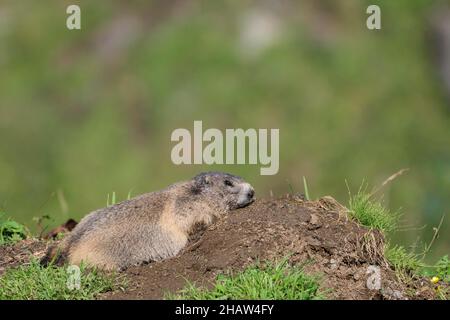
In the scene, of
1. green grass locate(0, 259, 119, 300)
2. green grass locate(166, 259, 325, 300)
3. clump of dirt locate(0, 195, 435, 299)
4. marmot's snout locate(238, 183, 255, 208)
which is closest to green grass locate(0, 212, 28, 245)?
green grass locate(0, 259, 119, 300)

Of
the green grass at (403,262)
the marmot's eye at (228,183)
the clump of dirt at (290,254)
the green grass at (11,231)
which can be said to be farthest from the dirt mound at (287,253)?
the green grass at (11,231)

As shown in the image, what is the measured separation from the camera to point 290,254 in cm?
871

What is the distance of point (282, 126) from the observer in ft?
56.5

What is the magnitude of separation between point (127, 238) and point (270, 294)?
1.55 m

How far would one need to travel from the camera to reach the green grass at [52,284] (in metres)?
8.47

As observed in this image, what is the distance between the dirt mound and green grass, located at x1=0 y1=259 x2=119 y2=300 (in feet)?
0.60

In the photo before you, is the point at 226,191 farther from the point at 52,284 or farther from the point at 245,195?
the point at 52,284

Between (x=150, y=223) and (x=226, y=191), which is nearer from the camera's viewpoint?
(x=150, y=223)

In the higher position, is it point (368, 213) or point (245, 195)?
point (245, 195)

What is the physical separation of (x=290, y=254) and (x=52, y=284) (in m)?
1.88

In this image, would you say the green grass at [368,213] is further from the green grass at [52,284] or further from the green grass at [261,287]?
the green grass at [52,284]

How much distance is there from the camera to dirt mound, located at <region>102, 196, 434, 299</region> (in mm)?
8594

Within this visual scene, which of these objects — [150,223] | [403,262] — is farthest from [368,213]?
[150,223]
